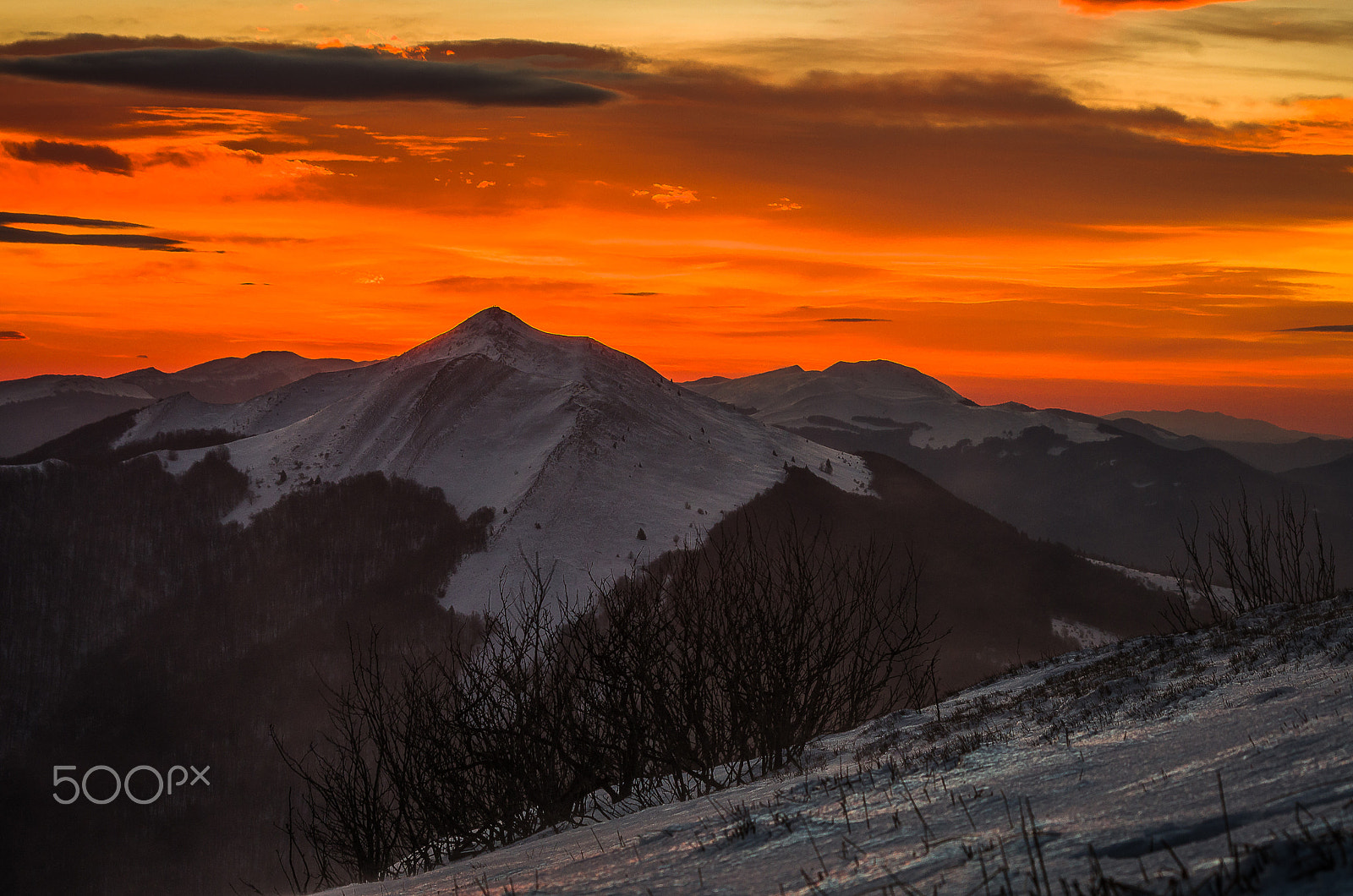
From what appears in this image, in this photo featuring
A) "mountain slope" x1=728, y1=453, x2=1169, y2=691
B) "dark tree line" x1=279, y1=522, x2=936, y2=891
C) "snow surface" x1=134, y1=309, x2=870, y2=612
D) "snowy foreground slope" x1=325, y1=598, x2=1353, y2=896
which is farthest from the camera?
"mountain slope" x1=728, y1=453, x2=1169, y2=691

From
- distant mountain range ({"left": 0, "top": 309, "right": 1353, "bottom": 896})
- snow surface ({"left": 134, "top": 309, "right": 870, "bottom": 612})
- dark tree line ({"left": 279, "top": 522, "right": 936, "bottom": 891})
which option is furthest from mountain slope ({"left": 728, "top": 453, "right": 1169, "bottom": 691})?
dark tree line ({"left": 279, "top": 522, "right": 936, "bottom": 891})

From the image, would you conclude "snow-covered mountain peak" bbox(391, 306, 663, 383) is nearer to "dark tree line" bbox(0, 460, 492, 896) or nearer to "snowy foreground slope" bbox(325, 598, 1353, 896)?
"dark tree line" bbox(0, 460, 492, 896)

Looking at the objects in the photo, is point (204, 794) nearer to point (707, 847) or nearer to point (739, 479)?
point (739, 479)

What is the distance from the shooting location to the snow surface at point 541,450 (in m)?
109

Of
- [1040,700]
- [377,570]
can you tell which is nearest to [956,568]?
[377,570]

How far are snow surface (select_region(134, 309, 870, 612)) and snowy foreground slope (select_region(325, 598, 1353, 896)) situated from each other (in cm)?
8664

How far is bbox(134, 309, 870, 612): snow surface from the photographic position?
10912 centimetres

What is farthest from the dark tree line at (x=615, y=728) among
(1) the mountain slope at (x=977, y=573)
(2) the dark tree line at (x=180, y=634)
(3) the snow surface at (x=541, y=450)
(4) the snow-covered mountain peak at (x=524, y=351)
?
(4) the snow-covered mountain peak at (x=524, y=351)

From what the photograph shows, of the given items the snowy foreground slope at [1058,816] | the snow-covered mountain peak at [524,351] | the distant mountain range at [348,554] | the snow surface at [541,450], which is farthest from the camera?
the snow-covered mountain peak at [524,351]

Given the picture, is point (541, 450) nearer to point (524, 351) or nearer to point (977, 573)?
point (524, 351)

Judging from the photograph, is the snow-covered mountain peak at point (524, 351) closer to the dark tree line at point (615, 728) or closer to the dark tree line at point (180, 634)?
the dark tree line at point (180, 634)

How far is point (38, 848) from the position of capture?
4587 inches

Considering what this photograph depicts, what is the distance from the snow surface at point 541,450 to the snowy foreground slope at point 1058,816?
8664 centimetres

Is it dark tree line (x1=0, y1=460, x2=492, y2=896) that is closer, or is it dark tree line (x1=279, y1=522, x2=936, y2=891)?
dark tree line (x1=279, y1=522, x2=936, y2=891)
